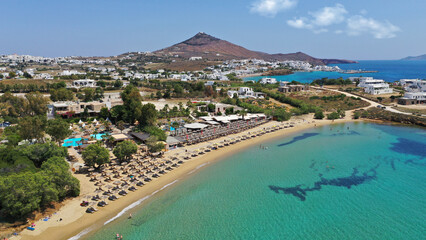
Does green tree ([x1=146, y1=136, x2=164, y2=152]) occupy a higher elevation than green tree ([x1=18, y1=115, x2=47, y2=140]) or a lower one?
lower

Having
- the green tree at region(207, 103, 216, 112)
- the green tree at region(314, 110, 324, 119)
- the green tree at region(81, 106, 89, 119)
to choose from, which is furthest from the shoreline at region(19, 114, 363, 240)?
the green tree at region(314, 110, 324, 119)

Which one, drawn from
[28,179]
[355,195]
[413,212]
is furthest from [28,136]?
[413,212]

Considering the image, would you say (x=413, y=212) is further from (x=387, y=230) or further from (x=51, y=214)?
(x=51, y=214)

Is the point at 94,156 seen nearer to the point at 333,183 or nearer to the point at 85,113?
the point at 333,183

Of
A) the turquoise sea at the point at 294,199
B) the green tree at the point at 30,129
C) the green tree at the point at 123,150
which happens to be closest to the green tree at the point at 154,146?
the green tree at the point at 123,150

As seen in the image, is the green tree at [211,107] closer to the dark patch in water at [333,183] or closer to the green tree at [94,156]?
the dark patch in water at [333,183]

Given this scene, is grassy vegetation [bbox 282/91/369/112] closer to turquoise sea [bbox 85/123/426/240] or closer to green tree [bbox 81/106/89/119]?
turquoise sea [bbox 85/123/426/240]
